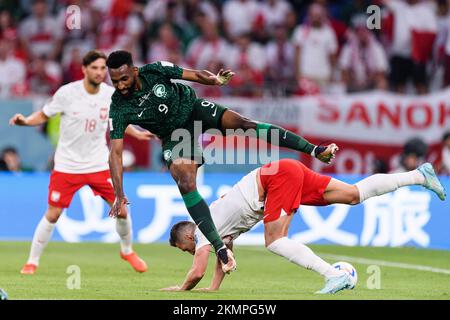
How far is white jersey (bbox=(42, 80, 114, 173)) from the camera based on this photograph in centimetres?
1449

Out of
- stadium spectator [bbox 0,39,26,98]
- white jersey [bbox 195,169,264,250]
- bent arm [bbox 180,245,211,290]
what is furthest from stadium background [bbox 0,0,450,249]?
bent arm [bbox 180,245,211,290]

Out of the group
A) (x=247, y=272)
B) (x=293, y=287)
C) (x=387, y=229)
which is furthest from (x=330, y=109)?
(x=293, y=287)

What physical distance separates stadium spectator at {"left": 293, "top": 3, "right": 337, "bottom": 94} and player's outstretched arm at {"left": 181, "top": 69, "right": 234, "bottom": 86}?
391 inches

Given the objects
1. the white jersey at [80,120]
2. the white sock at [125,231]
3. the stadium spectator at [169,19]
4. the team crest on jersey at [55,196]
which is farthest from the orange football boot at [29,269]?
the stadium spectator at [169,19]

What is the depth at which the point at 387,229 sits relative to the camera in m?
18.0

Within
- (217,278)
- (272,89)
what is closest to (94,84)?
(217,278)

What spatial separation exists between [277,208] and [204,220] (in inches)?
27.5

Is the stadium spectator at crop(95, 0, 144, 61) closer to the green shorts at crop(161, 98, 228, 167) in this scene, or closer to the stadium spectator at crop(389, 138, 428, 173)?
the stadium spectator at crop(389, 138, 428, 173)

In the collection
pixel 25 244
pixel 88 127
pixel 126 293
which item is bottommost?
pixel 25 244

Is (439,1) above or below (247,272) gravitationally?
above

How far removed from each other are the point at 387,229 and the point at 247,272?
4.30 metres

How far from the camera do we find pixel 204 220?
11.4m

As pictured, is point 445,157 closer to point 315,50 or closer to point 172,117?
point 315,50

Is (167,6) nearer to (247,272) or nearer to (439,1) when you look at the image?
(439,1)
